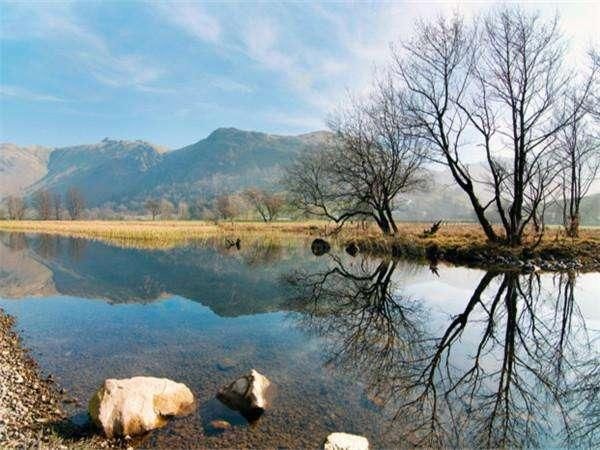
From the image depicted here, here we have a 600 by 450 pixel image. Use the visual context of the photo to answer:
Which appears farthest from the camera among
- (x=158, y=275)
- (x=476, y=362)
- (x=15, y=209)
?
(x=15, y=209)

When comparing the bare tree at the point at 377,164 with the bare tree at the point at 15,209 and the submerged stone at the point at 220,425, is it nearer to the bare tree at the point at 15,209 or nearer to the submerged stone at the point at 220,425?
the submerged stone at the point at 220,425

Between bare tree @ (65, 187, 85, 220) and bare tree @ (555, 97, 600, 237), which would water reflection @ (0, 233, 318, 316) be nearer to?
bare tree @ (555, 97, 600, 237)

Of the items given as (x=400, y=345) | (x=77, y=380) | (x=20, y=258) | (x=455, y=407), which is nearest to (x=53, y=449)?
(x=77, y=380)

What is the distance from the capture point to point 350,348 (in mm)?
10867

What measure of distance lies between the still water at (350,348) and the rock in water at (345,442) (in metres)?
0.46

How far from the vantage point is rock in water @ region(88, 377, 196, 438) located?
253 inches

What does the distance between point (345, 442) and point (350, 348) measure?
4987 millimetres

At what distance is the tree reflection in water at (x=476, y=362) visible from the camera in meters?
6.91

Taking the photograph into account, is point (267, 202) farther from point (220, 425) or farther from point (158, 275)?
point (220, 425)

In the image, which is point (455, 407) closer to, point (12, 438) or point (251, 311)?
point (12, 438)

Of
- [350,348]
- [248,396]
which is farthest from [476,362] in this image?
[248,396]

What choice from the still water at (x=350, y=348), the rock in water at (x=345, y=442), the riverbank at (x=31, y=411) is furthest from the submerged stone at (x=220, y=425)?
the rock in water at (x=345, y=442)

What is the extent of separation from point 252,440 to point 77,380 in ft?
15.1

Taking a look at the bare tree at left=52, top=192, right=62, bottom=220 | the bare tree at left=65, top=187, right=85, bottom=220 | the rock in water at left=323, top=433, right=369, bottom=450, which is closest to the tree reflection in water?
the rock in water at left=323, top=433, right=369, bottom=450
